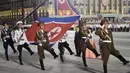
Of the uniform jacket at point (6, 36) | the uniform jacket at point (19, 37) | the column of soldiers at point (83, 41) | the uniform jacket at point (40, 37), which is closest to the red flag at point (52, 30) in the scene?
the column of soldiers at point (83, 41)

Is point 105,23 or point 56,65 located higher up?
point 105,23

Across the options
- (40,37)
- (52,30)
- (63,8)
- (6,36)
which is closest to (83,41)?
(40,37)

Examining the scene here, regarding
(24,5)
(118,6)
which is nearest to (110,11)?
(118,6)

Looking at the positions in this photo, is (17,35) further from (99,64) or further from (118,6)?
(118,6)

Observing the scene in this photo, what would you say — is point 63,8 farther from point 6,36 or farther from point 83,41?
point 83,41

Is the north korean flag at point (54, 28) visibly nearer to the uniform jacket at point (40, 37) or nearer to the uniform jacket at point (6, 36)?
the uniform jacket at point (6, 36)

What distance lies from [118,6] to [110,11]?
3.43m

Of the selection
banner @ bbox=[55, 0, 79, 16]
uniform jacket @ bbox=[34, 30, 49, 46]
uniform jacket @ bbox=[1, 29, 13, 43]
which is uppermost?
banner @ bbox=[55, 0, 79, 16]

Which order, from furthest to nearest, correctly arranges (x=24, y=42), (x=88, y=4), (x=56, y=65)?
(x=88, y=4), (x=24, y=42), (x=56, y=65)

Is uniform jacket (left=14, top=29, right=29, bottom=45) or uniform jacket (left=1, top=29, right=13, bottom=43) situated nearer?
uniform jacket (left=14, top=29, right=29, bottom=45)

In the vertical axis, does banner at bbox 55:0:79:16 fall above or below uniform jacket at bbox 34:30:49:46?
above

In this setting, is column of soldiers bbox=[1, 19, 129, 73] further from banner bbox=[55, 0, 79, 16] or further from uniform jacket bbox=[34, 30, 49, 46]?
banner bbox=[55, 0, 79, 16]

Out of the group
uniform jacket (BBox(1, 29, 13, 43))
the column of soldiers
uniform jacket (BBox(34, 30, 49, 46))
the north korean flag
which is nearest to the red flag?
the north korean flag

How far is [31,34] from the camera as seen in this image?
42.9 feet
